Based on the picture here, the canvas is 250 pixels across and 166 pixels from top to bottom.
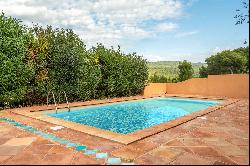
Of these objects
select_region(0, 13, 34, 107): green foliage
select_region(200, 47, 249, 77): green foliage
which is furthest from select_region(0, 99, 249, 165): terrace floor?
select_region(200, 47, 249, 77): green foliage

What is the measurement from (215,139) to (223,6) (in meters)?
4.06

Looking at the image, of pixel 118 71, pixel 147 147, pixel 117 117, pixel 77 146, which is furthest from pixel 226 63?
pixel 77 146

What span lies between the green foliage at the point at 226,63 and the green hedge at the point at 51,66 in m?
30.1

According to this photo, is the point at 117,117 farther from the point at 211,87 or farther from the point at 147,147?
the point at 211,87

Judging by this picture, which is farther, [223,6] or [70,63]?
[70,63]

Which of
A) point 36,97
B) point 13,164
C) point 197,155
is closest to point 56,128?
point 13,164

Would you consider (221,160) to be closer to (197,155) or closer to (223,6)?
(197,155)

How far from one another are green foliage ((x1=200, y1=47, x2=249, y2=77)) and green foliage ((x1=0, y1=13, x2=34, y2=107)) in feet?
120

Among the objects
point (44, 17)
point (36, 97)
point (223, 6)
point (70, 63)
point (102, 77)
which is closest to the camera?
point (223, 6)

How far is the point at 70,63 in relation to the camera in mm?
12797

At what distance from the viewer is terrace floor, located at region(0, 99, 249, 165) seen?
4398mm

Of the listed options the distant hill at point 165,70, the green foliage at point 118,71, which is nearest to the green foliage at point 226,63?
the distant hill at point 165,70

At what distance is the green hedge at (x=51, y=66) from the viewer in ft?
34.5

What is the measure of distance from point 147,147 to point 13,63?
7744mm
